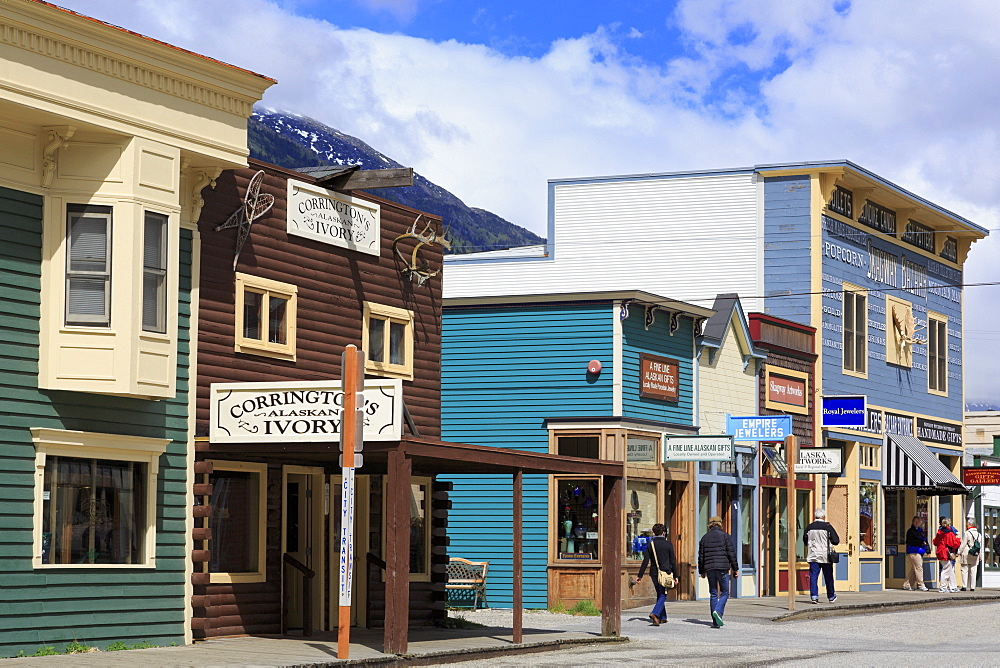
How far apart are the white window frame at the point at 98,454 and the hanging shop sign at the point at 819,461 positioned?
16.3m

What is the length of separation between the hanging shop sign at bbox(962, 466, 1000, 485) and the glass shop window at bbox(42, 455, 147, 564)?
30494mm

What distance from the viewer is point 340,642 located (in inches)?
660

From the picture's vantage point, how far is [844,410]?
35.7m

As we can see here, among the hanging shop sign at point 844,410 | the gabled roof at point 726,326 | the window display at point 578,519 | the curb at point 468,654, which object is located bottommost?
the curb at point 468,654

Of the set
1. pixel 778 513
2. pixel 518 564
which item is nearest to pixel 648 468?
pixel 778 513

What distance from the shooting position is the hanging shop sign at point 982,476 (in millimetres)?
43000

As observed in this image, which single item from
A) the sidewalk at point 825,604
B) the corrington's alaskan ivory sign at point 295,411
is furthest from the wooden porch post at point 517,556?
the sidewalk at point 825,604

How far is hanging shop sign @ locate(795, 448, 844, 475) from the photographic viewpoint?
31.4m

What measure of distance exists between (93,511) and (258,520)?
3073 mm

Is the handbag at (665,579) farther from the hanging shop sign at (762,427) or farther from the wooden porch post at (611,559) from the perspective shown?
the hanging shop sign at (762,427)

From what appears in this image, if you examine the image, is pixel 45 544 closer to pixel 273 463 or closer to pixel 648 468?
pixel 273 463

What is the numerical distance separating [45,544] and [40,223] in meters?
3.58

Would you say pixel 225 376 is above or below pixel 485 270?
below

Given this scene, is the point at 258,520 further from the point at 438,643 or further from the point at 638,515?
the point at 638,515
